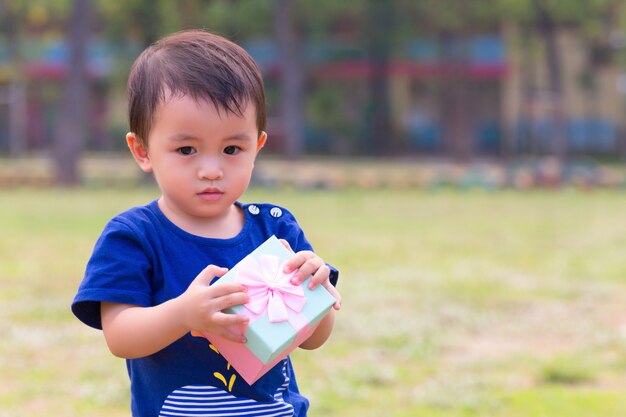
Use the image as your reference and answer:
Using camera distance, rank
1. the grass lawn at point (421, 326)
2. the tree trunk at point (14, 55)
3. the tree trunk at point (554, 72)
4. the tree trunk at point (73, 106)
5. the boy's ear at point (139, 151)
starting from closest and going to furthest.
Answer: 1. the boy's ear at point (139, 151)
2. the grass lawn at point (421, 326)
3. the tree trunk at point (73, 106)
4. the tree trunk at point (554, 72)
5. the tree trunk at point (14, 55)

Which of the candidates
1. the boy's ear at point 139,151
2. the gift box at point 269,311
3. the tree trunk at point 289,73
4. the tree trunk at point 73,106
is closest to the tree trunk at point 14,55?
the tree trunk at point 289,73

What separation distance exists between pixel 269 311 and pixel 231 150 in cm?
41

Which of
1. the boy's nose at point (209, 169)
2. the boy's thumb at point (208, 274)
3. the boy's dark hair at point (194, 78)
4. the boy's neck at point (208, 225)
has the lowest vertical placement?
the boy's thumb at point (208, 274)

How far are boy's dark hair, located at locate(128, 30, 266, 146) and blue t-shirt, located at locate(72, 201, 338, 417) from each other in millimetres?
233

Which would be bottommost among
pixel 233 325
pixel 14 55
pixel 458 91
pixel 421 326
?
pixel 458 91

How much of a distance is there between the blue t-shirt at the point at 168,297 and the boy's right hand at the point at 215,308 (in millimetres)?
190

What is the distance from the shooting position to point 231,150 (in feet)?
7.78

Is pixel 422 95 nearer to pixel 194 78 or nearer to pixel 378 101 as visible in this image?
pixel 378 101

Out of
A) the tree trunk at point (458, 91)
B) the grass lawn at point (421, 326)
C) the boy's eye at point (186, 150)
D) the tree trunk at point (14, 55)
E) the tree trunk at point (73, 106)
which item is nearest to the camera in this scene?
the boy's eye at point (186, 150)

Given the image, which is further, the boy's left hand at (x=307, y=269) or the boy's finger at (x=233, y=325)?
the boy's left hand at (x=307, y=269)

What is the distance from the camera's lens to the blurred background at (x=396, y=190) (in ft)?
17.9

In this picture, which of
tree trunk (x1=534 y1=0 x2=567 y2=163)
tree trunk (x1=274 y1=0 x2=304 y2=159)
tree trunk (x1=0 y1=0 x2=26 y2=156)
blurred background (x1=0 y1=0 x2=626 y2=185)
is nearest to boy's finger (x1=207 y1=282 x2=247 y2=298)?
tree trunk (x1=274 y1=0 x2=304 y2=159)

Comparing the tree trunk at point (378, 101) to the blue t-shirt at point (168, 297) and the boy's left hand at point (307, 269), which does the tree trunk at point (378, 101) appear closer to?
the blue t-shirt at point (168, 297)

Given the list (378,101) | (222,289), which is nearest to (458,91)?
(378,101)
